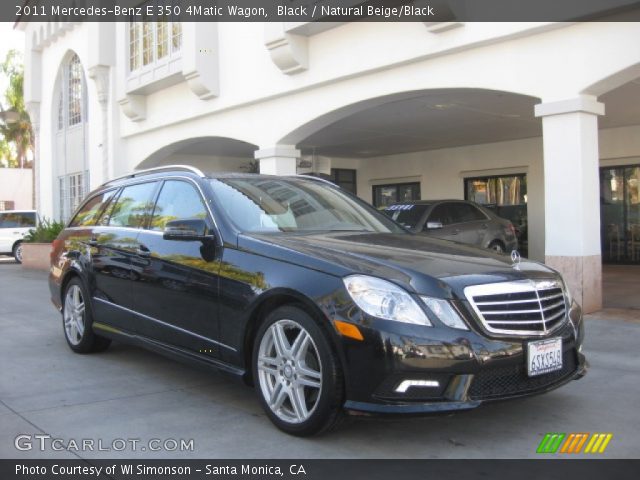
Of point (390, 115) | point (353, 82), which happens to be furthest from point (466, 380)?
point (390, 115)

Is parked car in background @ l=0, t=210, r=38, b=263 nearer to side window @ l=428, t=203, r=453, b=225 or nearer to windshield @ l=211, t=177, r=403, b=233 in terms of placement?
side window @ l=428, t=203, r=453, b=225

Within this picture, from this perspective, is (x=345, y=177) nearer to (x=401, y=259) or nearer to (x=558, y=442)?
(x=401, y=259)

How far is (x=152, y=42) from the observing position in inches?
603

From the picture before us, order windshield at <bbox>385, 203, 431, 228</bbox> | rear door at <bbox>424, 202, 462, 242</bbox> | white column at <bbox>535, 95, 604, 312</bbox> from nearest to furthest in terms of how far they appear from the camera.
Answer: white column at <bbox>535, 95, 604, 312</bbox> < windshield at <bbox>385, 203, 431, 228</bbox> < rear door at <bbox>424, 202, 462, 242</bbox>

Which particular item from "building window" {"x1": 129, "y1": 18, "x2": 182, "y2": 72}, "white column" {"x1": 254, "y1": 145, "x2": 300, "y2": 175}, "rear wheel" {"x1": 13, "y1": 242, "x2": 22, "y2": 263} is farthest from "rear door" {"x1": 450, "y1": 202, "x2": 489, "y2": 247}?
"rear wheel" {"x1": 13, "y1": 242, "x2": 22, "y2": 263}

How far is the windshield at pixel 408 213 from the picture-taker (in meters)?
11.9

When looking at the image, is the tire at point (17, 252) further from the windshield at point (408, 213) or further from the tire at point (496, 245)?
the tire at point (496, 245)

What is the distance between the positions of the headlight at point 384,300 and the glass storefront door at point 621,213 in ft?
44.7

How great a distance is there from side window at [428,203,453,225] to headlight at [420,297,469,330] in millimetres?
8426

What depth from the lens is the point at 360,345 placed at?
139 inches

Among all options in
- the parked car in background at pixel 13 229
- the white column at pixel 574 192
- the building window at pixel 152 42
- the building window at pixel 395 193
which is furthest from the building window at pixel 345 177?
the white column at pixel 574 192

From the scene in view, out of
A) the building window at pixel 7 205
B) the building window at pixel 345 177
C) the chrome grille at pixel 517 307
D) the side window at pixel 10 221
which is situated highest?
the building window at pixel 7 205

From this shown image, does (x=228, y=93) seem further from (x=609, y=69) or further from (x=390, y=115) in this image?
(x=609, y=69)

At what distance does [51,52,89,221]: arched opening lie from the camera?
63.0 ft
